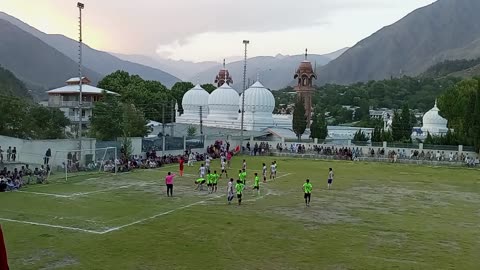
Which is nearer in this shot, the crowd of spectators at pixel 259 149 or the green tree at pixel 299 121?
the crowd of spectators at pixel 259 149

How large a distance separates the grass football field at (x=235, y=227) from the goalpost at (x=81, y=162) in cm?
227

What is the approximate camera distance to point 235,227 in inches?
758

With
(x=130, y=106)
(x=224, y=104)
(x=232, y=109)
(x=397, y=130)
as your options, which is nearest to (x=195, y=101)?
(x=224, y=104)

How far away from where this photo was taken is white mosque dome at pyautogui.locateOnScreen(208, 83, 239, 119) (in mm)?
79062

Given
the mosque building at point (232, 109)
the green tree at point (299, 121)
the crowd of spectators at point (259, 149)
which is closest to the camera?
the crowd of spectators at point (259, 149)

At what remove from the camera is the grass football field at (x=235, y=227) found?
14906mm

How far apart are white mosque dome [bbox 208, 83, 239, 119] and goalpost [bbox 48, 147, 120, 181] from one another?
41.5 metres

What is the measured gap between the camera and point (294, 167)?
A: 145 feet

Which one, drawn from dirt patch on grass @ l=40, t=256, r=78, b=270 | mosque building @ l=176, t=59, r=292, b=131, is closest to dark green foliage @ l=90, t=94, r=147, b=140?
mosque building @ l=176, t=59, r=292, b=131

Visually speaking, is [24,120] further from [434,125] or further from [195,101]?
[434,125]

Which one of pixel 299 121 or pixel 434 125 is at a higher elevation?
pixel 434 125

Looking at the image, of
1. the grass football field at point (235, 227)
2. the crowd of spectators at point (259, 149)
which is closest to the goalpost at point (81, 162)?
the grass football field at point (235, 227)

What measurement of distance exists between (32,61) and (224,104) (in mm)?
129536

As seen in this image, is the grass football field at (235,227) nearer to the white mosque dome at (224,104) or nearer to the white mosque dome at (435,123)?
the white mosque dome at (435,123)
